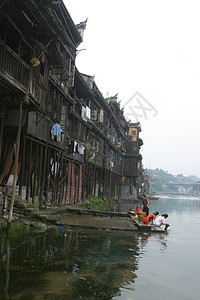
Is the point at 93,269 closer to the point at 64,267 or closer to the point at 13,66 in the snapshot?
the point at 64,267

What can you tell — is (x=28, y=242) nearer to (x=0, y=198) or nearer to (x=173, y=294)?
(x=0, y=198)

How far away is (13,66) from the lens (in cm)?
934

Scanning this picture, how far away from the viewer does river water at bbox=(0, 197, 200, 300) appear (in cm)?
468

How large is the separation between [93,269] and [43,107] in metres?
10.2

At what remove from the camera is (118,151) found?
1609 inches

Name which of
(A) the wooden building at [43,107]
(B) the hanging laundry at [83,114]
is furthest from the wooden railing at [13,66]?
(B) the hanging laundry at [83,114]

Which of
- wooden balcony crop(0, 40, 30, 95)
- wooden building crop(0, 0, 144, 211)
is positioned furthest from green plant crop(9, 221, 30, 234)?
wooden balcony crop(0, 40, 30, 95)

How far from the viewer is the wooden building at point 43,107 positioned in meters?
9.57

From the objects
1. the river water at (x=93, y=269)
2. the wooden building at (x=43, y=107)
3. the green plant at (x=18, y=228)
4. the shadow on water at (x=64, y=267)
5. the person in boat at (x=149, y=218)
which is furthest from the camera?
the person in boat at (x=149, y=218)

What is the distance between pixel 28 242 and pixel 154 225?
789 cm

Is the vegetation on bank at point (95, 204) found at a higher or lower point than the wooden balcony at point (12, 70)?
lower

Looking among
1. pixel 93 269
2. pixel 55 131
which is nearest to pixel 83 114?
pixel 55 131

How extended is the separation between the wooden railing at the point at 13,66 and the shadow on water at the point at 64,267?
18.0ft

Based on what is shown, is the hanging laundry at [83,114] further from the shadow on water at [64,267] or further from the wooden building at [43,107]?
the shadow on water at [64,267]
